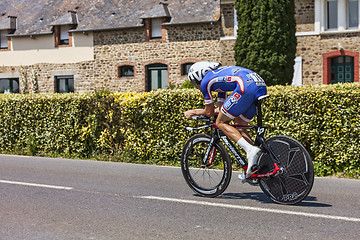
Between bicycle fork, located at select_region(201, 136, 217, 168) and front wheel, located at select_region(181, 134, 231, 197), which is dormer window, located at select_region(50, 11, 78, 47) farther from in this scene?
bicycle fork, located at select_region(201, 136, 217, 168)

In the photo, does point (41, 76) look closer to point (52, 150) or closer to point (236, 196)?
point (52, 150)

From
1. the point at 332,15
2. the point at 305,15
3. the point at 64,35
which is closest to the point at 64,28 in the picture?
the point at 64,35

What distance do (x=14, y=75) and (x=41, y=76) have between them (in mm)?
2096

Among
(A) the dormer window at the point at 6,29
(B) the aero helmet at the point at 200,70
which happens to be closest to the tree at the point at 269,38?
(B) the aero helmet at the point at 200,70

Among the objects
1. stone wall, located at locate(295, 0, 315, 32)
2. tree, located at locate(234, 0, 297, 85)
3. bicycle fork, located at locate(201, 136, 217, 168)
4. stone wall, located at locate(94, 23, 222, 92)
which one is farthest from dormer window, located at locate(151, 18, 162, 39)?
bicycle fork, located at locate(201, 136, 217, 168)

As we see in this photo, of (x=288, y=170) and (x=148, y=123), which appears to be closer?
(x=288, y=170)

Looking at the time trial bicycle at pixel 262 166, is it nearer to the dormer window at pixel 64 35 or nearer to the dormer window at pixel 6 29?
the dormer window at pixel 64 35

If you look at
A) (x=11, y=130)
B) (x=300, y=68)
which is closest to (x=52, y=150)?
(x=11, y=130)

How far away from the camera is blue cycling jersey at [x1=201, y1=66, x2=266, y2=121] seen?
637cm

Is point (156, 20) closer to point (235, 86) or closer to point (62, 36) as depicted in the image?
point (62, 36)

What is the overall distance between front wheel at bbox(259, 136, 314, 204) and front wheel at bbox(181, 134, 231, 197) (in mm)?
545

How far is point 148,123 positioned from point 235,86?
15.8 ft

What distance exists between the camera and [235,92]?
6383 mm

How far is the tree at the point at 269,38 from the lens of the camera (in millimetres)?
21156
